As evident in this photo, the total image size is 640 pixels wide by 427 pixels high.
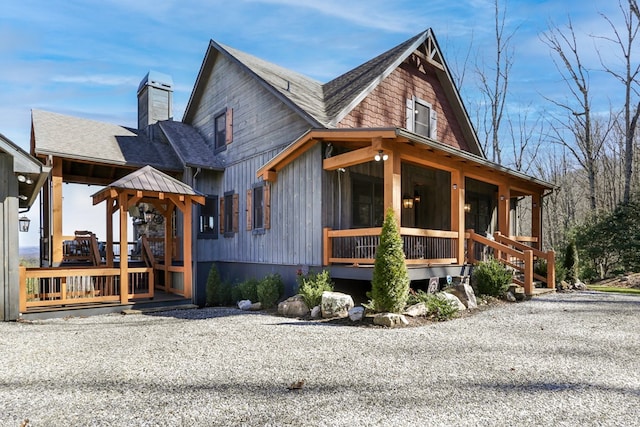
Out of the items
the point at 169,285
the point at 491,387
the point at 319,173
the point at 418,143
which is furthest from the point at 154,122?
the point at 491,387

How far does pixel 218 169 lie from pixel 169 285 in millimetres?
4448

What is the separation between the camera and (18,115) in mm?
14086

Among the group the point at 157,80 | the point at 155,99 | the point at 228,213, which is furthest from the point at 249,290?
the point at 157,80

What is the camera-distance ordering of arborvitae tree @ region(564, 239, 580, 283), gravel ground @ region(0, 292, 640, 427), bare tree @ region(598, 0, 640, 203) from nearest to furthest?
gravel ground @ region(0, 292, 640, 427)
arborvitae tree @ region(564, 239, 580, 283)
bare tree @ region(598, 0, 640, 203)

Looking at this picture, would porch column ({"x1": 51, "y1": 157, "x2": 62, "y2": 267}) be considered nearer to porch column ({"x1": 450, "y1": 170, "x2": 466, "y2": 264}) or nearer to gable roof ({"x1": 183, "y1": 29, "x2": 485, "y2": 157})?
gable roof ({"x1": 183, "y1": 29, "x2": 485, "y2": 157})

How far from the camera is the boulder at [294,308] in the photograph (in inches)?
345

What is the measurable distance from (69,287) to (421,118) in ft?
38.6

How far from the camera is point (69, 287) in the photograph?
9.66m

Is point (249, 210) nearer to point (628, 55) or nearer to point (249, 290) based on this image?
point (249, 290)

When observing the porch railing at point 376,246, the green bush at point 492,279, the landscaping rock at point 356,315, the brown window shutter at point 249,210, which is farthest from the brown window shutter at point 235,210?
the green bush at point 492,279

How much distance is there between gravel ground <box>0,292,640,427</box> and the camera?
3443 mm

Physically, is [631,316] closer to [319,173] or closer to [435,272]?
[435,272]

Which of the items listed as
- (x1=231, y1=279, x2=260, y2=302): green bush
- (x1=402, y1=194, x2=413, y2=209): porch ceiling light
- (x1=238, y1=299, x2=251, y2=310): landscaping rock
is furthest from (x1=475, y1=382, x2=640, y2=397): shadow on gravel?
(x1=402, y1=194, x2=413, y2=209): porch ceiling light

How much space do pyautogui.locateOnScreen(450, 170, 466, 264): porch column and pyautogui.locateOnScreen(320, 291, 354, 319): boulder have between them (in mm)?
3611
